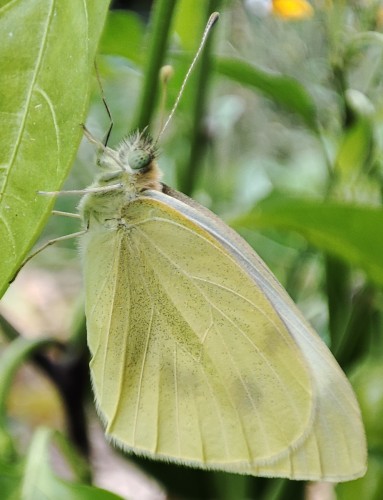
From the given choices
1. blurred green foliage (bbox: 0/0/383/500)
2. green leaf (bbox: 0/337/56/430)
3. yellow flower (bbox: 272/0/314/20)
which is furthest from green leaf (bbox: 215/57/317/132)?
green leaf (bbox: 0/337/56/430)

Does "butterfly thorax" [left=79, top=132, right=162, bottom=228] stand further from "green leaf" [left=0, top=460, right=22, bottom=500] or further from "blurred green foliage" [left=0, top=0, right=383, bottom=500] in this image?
"green leaf" [left=0, top=460, right=22, bottom=500]

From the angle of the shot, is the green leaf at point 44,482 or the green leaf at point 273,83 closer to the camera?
the green leaf at point 44,482

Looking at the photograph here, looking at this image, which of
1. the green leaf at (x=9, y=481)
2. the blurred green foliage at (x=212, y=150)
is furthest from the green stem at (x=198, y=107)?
the green leaf at (x=9, y=481)

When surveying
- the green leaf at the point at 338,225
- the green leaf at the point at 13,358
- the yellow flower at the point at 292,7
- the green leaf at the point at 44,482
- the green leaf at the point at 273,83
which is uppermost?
the yellow flower at the point at 292,7

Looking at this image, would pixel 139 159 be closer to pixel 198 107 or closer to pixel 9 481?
pixel 198 107

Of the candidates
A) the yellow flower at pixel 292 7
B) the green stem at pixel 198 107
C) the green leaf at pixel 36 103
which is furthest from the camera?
the yellow flower at pixel 292 7

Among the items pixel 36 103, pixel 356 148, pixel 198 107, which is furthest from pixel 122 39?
pixel 36 103

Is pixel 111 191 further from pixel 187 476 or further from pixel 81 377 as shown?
pixel 187 476

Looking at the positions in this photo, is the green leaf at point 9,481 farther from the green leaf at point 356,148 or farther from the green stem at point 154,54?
the green leaf at point 356,148
